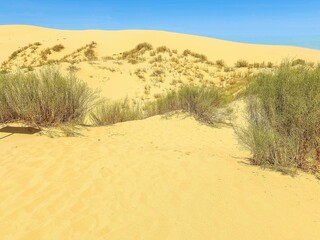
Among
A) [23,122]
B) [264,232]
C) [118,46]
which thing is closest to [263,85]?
[264,232]

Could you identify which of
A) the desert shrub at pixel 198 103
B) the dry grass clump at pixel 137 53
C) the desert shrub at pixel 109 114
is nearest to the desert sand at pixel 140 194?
the desert shrub at pixel 109 114

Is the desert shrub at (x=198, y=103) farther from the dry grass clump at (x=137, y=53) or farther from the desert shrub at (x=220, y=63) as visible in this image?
the desert shrub at (x=220, y=63)

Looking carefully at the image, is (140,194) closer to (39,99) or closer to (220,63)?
(39,99)

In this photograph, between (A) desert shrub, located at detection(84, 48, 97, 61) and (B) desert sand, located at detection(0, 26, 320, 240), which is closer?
(B) desert sand, located at detection(0, 26, 320, 240)

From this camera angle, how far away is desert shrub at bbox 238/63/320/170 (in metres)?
5.93

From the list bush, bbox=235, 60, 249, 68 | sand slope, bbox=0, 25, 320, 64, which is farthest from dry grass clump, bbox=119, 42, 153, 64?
bush, bbox=235, 60, 249, 68

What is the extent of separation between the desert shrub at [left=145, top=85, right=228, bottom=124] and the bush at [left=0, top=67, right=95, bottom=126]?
4.14 m

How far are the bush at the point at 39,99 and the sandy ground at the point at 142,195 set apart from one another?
1.51 meters

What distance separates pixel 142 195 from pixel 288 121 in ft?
9.12

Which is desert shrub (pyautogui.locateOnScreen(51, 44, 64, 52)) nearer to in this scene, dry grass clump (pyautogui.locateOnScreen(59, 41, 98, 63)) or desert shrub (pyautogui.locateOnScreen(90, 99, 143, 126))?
dry grass clump (pyautogui.locateOnScreen(59, 41, 98, 63))

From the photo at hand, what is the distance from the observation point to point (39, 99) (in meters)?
9.02

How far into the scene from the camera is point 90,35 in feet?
124

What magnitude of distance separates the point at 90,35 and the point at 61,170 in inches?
1334

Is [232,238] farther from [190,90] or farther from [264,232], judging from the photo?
[190,90]
